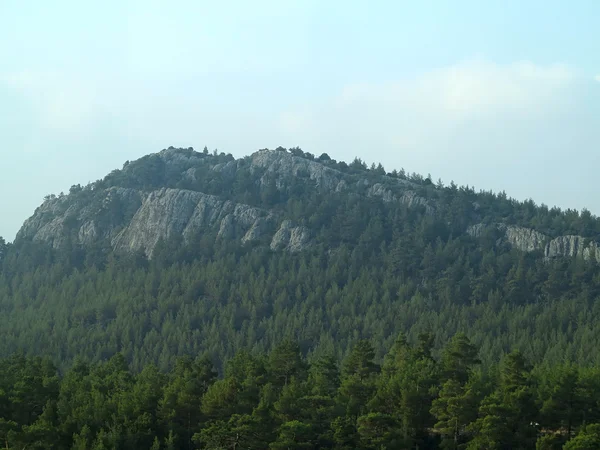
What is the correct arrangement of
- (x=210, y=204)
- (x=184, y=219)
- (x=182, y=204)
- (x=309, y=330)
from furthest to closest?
(x=210, y=204) < (x=182, y=204) < (x=184, y=219) < (x=309, y=330)

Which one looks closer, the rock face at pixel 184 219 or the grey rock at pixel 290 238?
the grey rock at pixel 290 238

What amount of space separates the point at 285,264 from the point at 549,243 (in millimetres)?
34346

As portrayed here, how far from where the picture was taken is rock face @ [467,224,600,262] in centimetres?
11525

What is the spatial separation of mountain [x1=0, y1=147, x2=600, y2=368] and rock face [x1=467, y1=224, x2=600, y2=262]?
0.69 ft

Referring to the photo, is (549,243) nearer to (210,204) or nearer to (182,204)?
(210,204)

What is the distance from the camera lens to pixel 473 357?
6297cm

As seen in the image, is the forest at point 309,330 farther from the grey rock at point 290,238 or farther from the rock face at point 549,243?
the rock face at point 549,243

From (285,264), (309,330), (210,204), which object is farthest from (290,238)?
(309,330)

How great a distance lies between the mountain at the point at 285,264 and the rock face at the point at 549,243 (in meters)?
0.21

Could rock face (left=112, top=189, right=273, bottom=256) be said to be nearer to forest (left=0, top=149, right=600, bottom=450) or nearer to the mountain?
the mountain

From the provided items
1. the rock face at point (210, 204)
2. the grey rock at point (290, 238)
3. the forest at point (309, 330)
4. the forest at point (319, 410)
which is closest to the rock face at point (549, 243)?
the rock face at point (210, 204)

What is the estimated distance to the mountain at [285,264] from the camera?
99062mm

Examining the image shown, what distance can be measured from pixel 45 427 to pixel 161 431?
23.9 feet

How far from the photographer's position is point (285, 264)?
119000mm
